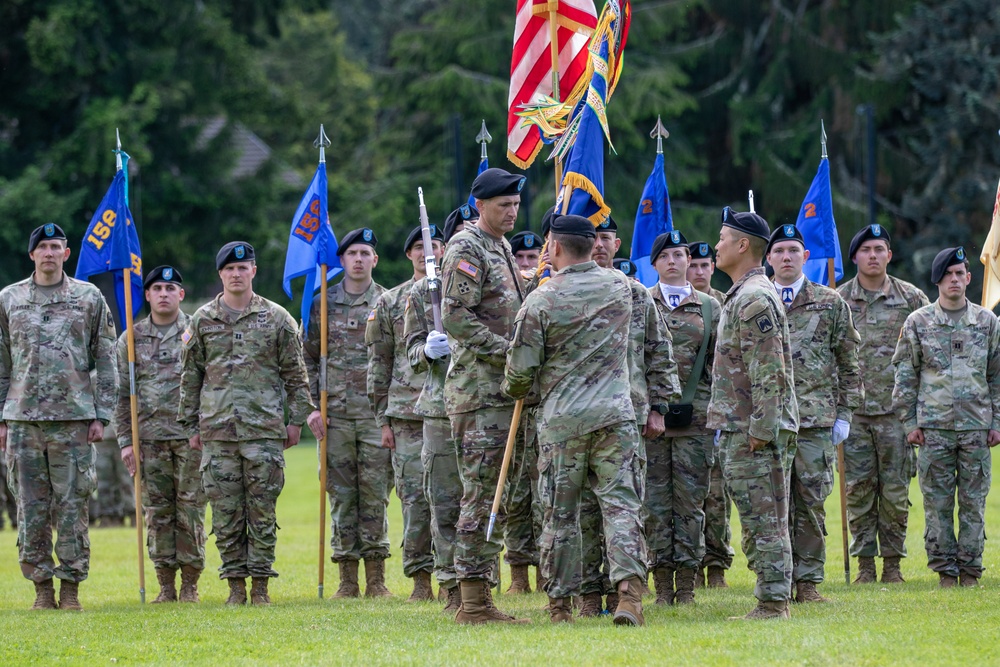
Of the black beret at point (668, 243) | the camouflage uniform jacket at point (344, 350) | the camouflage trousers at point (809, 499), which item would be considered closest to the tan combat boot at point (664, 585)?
the camouflage trousers at point (809, 499)

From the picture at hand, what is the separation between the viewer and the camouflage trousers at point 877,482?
11336 mm

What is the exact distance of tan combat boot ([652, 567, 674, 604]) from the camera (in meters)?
9.92

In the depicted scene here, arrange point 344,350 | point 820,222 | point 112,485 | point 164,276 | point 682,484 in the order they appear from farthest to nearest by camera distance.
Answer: point 112,485 → point 820,222 → point 344,350 → point 164,276 → point 682,484

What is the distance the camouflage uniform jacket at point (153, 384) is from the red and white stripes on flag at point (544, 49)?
3.32m

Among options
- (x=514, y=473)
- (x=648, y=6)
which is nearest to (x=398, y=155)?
(x=648, y=6)

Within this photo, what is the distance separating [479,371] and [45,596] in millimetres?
4334

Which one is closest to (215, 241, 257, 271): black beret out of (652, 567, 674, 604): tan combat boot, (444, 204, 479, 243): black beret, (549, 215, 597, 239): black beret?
(444, 204, 479, 243): black beret

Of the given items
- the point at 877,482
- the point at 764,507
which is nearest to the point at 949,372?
the point at 877,482

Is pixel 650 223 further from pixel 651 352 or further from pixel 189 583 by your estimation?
pixel 189 583

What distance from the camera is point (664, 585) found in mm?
9945

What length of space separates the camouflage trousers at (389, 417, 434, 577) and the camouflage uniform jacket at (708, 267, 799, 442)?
2900 millimetres

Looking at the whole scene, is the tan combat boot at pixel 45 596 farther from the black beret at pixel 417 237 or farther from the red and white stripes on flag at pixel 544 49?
the red and white stripes on flag at pixel 544 49

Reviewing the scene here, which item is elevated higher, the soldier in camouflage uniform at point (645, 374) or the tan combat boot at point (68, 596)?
the soldier in camouflage uniform at point (645, 374)

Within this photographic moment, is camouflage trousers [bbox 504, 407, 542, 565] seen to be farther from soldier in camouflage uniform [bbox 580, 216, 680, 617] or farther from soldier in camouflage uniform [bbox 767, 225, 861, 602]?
soldier in camouflage uniform [bbox 767, 225, 861, 602]
